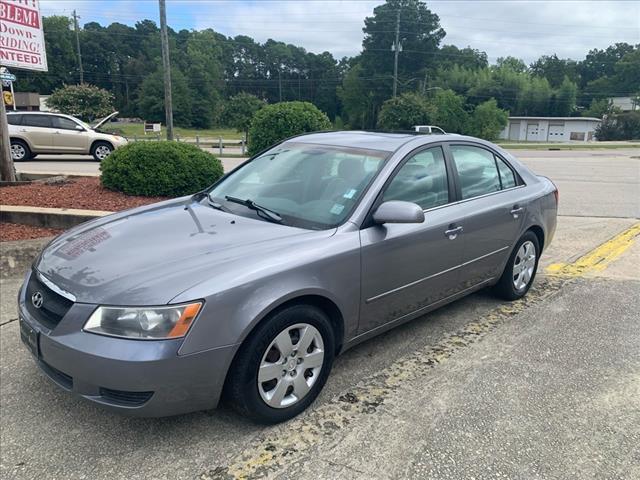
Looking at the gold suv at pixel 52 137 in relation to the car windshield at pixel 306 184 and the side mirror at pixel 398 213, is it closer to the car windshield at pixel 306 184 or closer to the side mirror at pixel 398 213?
the car windshield at pixel 306 184

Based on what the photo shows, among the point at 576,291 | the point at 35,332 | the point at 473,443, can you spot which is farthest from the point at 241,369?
the point at 576,291

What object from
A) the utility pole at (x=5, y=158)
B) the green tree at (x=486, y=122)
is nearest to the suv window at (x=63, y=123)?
the utility pole at (x=5, y=158)

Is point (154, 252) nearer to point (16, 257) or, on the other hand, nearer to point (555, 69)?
point (16, 257)

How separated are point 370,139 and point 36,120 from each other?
15385 millimetres

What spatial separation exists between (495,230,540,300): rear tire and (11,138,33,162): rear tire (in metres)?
15.9

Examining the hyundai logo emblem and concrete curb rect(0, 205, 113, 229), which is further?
concrete curb rect(0, 205, 113, 229)

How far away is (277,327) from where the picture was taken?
2.67m

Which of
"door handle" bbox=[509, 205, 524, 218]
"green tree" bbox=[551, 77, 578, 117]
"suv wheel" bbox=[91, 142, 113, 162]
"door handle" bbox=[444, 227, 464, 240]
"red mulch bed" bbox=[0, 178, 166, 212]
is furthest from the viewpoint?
"green tree" bbox=[551, 77, 578, 117]

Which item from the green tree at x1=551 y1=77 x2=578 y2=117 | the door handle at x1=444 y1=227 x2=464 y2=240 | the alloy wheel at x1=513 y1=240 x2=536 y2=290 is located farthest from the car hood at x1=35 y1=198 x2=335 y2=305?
the green tree at x1=551 y1=77 x2=578 y2=117

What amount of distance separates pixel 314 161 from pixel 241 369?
1748 millimetres

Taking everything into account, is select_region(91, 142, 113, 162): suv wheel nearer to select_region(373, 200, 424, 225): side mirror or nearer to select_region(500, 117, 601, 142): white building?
select_region(373, 200, 424, 225): side mirror

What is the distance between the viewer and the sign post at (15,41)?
308 inches

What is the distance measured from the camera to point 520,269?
478 centimetres

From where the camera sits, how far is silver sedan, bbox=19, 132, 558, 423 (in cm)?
241
